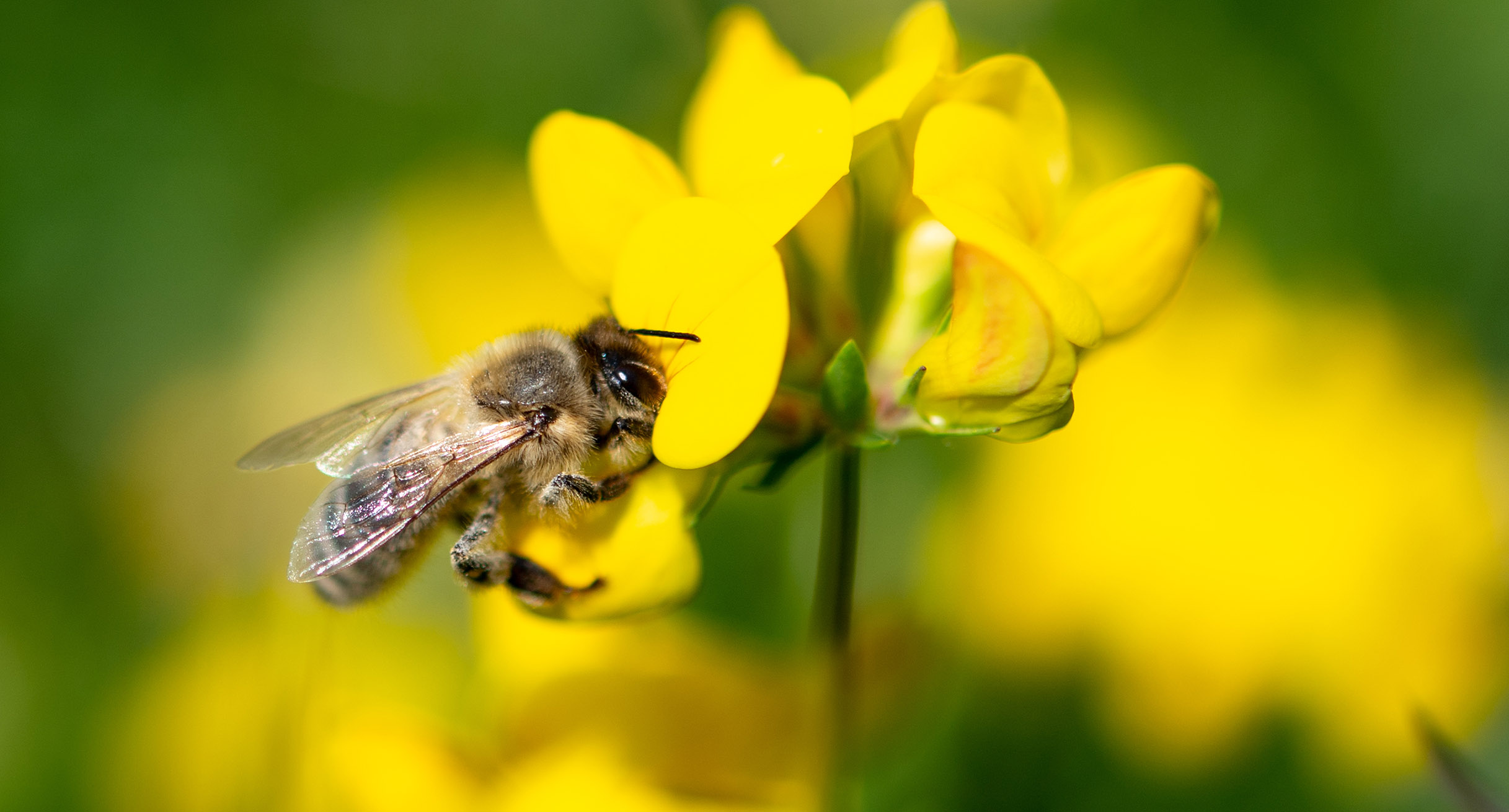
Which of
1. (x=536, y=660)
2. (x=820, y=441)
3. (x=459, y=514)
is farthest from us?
(x=536, y=660)

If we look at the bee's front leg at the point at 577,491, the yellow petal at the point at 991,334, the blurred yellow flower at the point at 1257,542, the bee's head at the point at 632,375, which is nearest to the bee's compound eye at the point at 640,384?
the bee's head at the point at 632,375

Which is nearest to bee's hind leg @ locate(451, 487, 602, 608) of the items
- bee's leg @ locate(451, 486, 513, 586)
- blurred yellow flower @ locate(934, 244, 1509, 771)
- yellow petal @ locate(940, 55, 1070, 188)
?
bee's leg @ locate(451, 486, 513, 586)

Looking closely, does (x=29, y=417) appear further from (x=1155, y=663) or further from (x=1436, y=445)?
(x=1436, y=445)

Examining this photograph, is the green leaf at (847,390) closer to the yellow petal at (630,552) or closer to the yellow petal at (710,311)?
the yellow petal at (710,311)

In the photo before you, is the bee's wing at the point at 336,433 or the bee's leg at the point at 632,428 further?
the bee's wing at the point at 336,433

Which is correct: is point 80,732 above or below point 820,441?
below

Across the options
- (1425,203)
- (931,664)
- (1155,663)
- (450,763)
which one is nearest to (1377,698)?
(1155,663)
